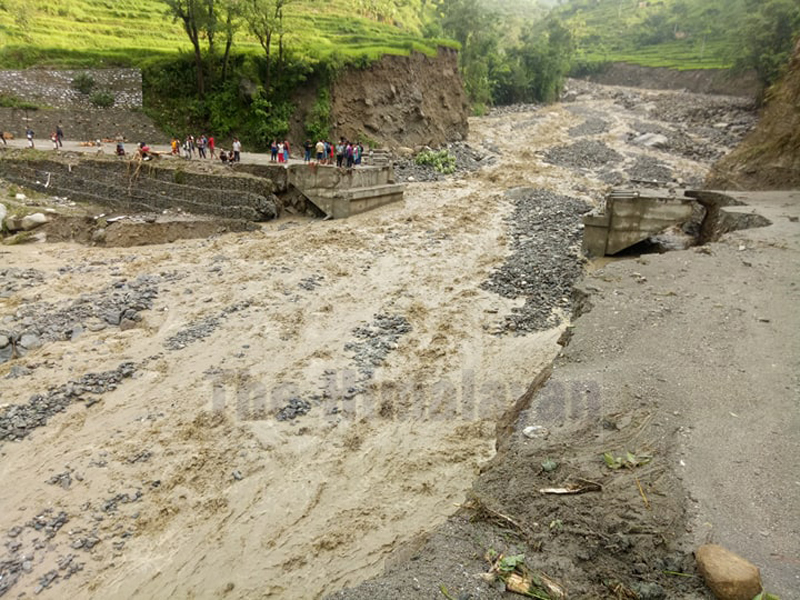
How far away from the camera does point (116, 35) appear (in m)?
39.2

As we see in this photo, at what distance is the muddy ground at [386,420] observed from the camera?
5816 mm

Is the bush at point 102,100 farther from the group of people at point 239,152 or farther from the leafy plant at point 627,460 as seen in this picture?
the leafy plant at point 627,460

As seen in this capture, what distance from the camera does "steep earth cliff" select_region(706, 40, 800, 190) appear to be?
2208 cm

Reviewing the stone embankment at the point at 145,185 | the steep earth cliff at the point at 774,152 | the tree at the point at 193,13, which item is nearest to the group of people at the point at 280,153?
the stone embankment at the point at 145,185

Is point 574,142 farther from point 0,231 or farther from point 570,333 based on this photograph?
point 0,231

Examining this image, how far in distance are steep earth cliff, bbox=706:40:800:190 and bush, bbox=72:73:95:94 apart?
120 ft

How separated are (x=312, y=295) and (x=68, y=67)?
27.9 meters

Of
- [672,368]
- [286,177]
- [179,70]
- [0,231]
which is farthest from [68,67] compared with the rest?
[672,368]

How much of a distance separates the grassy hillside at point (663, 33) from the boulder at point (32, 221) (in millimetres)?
75480

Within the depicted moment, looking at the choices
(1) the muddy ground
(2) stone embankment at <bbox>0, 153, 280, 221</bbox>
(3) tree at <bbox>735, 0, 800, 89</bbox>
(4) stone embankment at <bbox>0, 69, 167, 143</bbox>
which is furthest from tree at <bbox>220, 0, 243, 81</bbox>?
(3) tree at <bbox>735, 0, 800, 89</bbox>

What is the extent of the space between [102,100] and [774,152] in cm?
3690

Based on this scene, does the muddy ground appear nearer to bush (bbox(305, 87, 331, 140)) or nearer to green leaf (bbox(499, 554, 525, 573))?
green leaf (bbox(499, 554, 525, 573))

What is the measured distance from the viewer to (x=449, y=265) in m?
19.6

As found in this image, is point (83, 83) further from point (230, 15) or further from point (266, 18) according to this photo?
point (266, 18)
